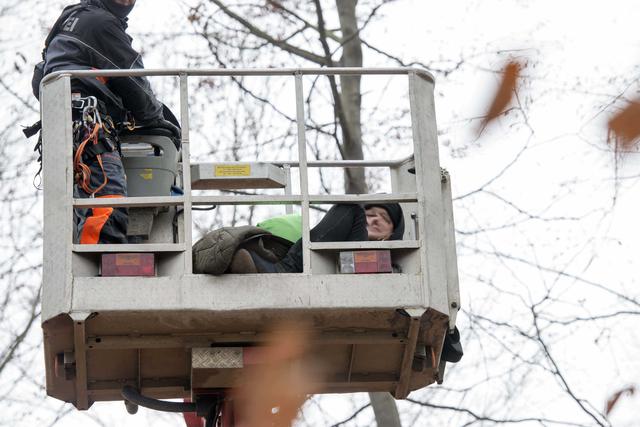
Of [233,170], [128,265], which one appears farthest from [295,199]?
[128,265]

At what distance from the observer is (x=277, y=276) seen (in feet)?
26.7

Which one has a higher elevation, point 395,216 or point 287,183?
point 287,183

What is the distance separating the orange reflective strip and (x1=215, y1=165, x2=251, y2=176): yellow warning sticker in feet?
2.28

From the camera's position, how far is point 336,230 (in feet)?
27.8

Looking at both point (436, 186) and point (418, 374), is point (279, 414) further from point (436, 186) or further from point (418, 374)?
point (436, 186)

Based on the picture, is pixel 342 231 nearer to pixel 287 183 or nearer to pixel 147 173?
pixel 287 183

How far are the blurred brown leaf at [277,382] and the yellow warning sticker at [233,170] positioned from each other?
0.97 meters

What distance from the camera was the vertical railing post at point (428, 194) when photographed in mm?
8250

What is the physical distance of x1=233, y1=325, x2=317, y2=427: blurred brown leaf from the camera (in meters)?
8.44

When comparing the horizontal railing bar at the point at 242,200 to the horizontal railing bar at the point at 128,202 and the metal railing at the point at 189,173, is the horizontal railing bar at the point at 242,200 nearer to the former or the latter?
the metal railing at the point at 189,173

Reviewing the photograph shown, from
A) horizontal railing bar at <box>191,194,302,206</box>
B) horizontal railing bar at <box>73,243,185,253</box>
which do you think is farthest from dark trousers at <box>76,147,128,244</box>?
horizontal railing bar at <box>191,194,302,206</box>

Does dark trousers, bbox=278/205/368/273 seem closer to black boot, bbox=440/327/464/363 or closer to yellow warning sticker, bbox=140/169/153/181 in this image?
black boot, bbox=440/327/464/363

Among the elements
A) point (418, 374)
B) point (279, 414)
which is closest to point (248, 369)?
point (279, 414)

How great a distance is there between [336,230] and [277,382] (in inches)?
38.7
